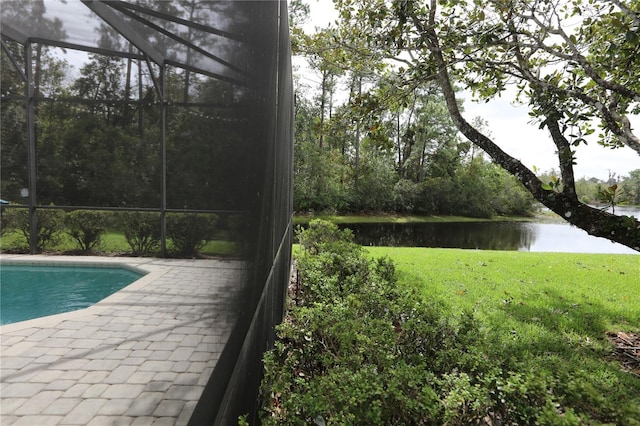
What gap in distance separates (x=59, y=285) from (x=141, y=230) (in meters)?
0.15

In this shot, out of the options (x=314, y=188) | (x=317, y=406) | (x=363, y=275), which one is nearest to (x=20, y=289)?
(x=317, y=406)

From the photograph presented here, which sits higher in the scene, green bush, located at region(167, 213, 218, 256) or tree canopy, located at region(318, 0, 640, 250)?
tree canopy, located at region(318, 0, 640, 250)

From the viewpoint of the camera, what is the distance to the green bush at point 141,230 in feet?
1.74

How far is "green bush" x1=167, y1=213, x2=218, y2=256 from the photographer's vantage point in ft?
2.14

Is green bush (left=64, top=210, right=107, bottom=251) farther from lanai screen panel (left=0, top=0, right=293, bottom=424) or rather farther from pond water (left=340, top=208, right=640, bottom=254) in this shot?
pond water (left=340, top=208, right=640, bottom=254)

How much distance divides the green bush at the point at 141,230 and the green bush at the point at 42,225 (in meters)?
0.08

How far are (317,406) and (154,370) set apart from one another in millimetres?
1221

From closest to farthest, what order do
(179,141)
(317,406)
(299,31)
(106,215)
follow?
(106,215), (179,141), (317,406), (299,31)

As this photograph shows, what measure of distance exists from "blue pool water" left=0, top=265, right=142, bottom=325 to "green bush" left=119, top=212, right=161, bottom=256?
0.16 ft

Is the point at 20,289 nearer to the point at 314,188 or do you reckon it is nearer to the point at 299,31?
the point at 299,31

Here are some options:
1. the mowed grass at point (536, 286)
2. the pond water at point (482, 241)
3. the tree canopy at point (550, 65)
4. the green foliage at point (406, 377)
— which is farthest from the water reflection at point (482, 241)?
the green foliage at point (406, 377)

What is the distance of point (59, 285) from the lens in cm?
57

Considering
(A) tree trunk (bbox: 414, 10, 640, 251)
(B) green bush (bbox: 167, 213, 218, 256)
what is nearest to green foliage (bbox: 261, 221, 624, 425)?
(B) green bush (bbox: 167, 213, 218, 256)

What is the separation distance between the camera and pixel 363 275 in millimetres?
4477
